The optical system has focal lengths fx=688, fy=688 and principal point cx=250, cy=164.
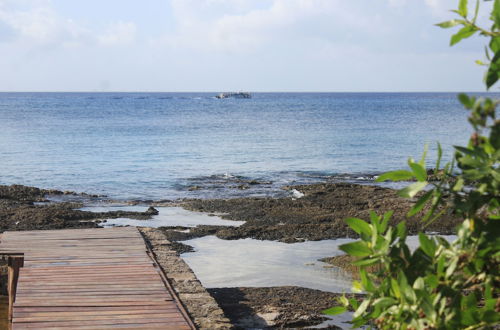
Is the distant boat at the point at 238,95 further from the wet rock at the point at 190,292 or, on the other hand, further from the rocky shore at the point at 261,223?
the wet rock at the point at 190,292

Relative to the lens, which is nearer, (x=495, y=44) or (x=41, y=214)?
(x=495, y=44)

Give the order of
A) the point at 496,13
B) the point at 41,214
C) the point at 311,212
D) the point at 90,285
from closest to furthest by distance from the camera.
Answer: the point at 496,13 → the point at 90,285 → the point at 41,214 → the point at 311,212

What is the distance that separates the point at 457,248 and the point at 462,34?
1.68 ft

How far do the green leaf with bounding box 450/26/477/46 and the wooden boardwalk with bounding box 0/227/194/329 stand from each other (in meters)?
4.46

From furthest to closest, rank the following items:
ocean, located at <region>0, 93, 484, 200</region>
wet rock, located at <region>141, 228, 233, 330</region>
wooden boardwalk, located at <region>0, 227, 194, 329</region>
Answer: ocean, located at <region>0, 93, 484, 200</region>
wet rock, located at <region>141, 228, 233, 330</region>
wooden boardwalk, located at <region>0, 227, 194, 329</region>

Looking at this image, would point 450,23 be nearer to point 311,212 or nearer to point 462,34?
point 462,34

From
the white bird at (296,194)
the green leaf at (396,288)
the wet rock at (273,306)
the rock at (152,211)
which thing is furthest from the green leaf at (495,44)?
the white bird at (296,194)

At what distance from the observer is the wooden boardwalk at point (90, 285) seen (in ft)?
19.1

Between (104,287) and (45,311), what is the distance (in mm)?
872

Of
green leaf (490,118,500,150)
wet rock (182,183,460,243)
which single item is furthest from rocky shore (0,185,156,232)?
green leaf (490,118,500,150)

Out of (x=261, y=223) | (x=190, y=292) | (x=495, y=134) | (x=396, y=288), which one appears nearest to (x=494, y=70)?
(x=495, y=134)

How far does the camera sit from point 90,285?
691 cm

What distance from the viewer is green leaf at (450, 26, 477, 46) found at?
1638 millimetres

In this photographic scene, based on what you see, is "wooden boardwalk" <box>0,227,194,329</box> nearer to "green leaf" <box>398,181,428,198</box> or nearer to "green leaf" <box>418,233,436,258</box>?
"green leaf" <box>418,233,436,258</box>
